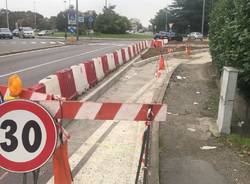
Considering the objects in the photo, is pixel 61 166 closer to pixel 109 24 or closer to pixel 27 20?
pixel 109 24

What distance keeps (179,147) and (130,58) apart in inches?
729

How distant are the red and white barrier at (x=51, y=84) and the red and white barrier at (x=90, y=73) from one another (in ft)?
11.5

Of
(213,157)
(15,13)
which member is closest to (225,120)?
(213,157)

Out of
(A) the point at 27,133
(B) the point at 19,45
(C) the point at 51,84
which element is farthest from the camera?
(B) the point at 19,45

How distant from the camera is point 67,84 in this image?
35.6ft

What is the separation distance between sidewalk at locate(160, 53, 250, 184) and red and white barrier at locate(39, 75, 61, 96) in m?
2.25

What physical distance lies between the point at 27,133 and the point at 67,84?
670cm

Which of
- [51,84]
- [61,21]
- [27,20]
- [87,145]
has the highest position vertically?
[51,84]

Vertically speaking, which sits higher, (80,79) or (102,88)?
(80,79)

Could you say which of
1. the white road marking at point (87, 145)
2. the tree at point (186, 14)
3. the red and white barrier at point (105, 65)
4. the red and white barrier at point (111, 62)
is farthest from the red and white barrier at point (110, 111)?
the tree at point (186, 14)

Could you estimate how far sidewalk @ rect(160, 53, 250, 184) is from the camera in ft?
20.7

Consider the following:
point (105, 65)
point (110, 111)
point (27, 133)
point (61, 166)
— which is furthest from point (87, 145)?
point (105, 65)

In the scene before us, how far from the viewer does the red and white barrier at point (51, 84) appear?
9.18 metres

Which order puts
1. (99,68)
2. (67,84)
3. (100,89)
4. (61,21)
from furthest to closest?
(61,21) < (99,68) < (100,89) < (67,84)
